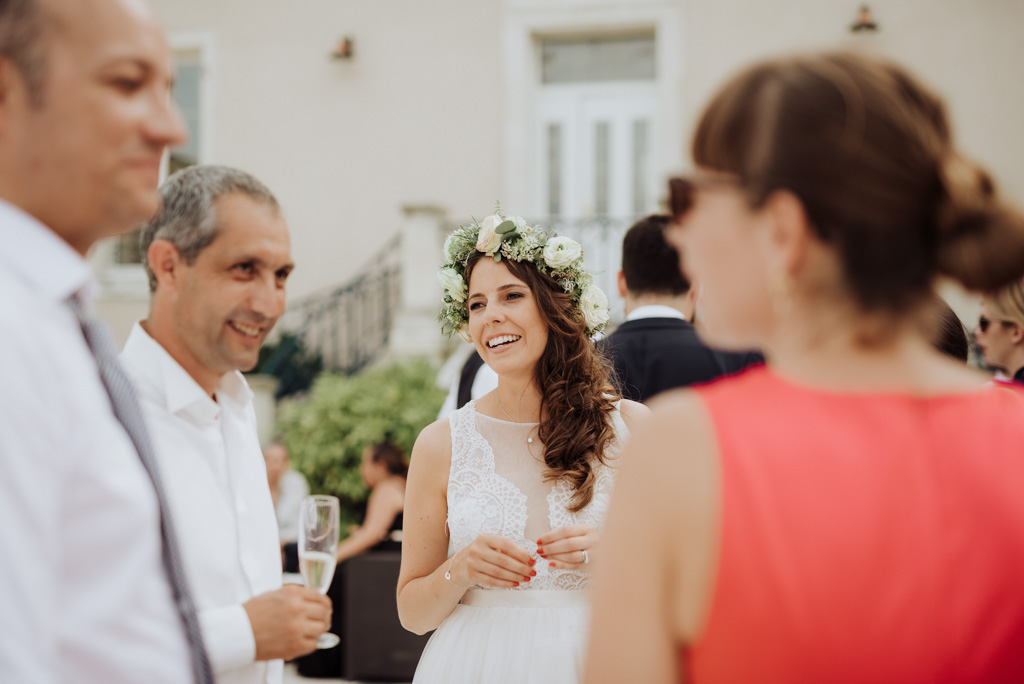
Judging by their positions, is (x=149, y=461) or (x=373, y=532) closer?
(x=149, y=461)

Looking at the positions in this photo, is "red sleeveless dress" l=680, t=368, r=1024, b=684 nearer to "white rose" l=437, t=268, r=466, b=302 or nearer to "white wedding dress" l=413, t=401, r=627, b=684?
"white wedding dress" l=413, t=401, r=627, b=684

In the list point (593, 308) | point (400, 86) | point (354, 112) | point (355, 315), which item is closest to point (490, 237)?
point (593, 308)

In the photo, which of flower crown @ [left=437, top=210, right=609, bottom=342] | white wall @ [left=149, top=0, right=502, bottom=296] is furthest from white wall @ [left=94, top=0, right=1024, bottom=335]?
flower crown @ [left=437, top=210, right=609, bottom=342]

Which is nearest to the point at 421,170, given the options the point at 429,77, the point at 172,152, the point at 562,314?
the point at 429,77

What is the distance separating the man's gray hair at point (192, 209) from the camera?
6.11ft

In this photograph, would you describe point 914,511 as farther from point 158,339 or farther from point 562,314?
point 562,314

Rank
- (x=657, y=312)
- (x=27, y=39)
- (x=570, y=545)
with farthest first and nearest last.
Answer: (x=657, y=312) < (x=570, y=545) < (x=27, y=39)

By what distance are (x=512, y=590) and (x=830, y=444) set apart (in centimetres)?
168

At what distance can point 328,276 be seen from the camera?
11.1 meters

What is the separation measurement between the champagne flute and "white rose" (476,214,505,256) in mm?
1240

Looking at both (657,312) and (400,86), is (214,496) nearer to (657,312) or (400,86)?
(657,312)

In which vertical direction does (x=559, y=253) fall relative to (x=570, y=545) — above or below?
above

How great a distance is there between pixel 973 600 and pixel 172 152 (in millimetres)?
12416

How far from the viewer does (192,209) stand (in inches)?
73.7
